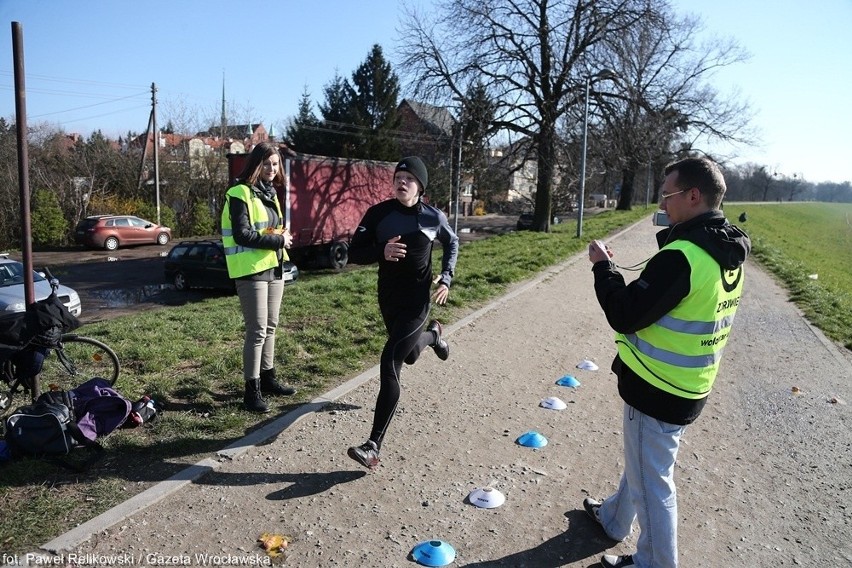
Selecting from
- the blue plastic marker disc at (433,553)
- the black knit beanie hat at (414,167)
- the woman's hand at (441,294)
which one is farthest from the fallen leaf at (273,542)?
the black knit beanie hat at (414,167)

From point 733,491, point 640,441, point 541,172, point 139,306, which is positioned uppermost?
point 541,172

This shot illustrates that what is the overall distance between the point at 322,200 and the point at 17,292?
1121cm

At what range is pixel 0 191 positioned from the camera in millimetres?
28141

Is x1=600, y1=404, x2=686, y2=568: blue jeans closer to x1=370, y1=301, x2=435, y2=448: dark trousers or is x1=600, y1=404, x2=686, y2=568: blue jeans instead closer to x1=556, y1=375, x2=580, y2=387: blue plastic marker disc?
x1=370, y1=301, x2=435, y2=448: dark trousers

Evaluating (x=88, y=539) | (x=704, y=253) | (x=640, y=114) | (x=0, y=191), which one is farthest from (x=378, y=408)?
(x=0, y=191)

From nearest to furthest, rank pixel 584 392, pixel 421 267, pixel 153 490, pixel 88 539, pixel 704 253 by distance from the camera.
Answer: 1. pixel 704 253
2. pixel 88 539
3. pixel 153 490
4. pixel 421 267
5. pixel 584 392

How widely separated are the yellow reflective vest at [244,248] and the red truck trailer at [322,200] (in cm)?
1461

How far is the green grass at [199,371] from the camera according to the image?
10.6ft

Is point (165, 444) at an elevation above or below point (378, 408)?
below

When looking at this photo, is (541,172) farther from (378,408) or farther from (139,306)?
(378,408)

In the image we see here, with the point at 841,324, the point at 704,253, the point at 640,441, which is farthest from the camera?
the point at 841,324

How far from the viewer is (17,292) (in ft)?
34.1

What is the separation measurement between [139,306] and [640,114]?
19.8m

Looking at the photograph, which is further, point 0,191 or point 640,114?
point 0,191
